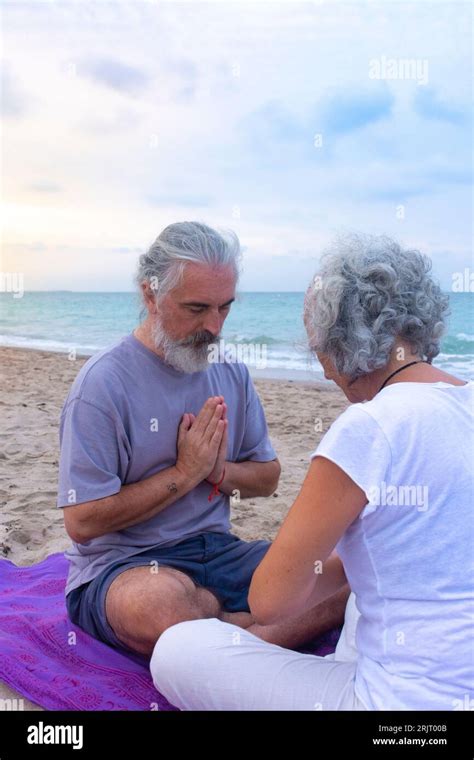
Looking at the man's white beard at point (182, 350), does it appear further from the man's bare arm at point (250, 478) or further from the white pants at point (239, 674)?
the white pants at point (239, 674)

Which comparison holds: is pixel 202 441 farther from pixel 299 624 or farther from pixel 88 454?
pixel 299 624

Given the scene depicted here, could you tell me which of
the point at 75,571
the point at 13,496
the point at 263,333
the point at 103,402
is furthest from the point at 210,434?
the point at 263,333

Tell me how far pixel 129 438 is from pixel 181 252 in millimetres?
731

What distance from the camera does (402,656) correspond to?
6.17 feet

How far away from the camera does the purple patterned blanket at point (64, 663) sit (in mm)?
2709

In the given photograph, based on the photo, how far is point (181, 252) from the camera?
9.35 ft

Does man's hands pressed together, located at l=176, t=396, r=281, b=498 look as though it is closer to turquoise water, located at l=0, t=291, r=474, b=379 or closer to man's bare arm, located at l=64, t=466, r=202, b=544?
man's bare arm, located at l=64, t=466, r=202, b=544

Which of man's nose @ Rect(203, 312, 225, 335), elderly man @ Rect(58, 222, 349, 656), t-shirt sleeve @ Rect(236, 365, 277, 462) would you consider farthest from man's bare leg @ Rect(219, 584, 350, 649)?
man's nose @ Rect(203, 312, 225, 335)

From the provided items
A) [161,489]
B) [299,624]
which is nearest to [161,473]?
[161,489]

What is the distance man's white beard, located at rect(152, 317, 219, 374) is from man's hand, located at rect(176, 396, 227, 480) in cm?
16

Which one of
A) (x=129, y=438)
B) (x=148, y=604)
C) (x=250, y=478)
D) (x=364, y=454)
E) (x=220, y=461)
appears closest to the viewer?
(x=364, y=454)

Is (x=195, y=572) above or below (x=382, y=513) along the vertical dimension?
below
